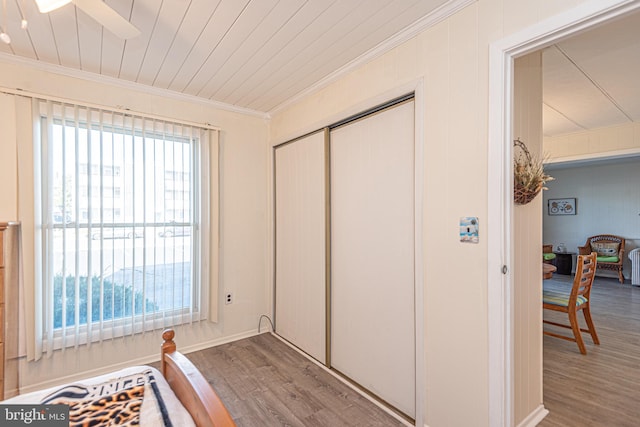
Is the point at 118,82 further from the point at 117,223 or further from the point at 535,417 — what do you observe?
the point at 535,417

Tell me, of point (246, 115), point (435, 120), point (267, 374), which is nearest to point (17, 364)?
point (267, 374)

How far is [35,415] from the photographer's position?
1.06 meters

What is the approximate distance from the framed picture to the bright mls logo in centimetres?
899

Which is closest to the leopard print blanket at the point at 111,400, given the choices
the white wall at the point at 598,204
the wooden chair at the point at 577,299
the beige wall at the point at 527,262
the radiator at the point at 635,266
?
the beige wall at the point at 527,262

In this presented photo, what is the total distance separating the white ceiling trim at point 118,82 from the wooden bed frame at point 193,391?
2.31 metres

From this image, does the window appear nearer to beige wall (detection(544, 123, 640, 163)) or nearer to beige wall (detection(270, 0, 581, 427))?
beige wall (detection(270, 0, 581, 427))

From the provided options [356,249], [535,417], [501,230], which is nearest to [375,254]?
[356,249]

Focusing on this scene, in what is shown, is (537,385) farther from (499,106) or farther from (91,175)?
(91,175)

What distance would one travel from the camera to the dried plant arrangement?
1.68 m

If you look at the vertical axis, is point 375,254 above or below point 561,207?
below

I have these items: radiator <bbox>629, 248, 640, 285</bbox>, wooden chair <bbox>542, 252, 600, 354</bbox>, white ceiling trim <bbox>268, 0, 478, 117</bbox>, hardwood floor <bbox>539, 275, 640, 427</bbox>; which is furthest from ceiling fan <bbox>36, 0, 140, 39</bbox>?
radiator <bbox>629, 248, 640, 285</bbox>

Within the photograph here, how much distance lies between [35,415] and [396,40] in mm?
2615

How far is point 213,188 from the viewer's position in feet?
10.1

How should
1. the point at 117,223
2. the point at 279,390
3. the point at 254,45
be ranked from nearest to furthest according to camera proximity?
the point at 254,45, the point at 279,390, the point at 117,223
